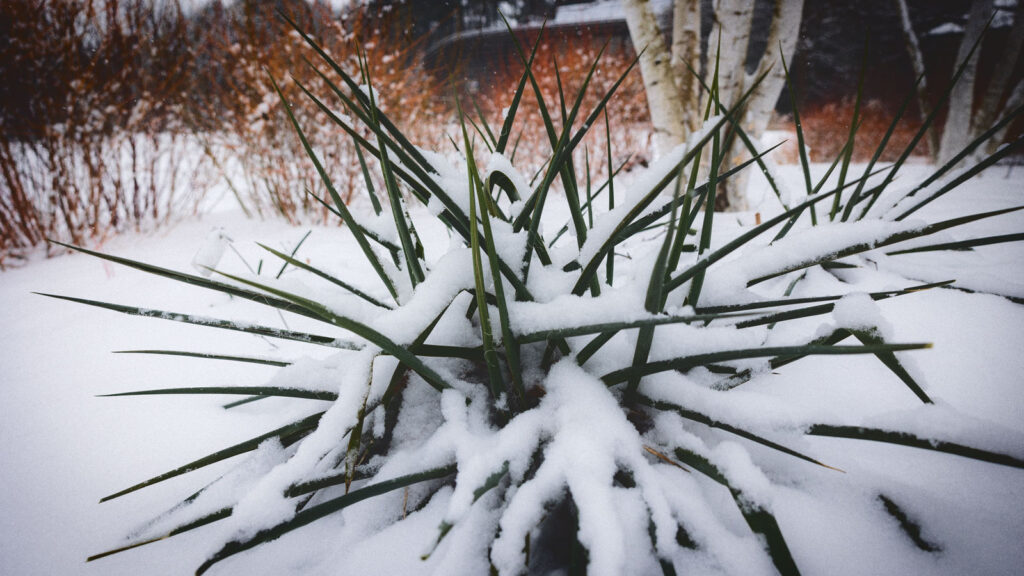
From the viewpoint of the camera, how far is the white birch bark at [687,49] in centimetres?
225

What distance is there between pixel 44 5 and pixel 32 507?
337cm

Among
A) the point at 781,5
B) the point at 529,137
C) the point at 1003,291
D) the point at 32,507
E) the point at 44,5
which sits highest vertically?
the point at 44,5

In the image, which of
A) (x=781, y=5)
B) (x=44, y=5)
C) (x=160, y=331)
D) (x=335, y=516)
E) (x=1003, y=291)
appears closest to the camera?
(x=335, y=516)

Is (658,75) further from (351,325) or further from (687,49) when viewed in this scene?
(351,325)

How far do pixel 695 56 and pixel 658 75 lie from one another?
0.38 meters

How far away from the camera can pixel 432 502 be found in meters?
0.53

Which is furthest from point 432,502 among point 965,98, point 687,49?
point 965,98

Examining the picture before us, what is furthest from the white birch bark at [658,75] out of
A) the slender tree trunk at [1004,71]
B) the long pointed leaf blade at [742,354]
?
the slender tree trunk at [1004,71]

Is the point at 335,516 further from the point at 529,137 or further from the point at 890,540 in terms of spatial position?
the point at 529,137

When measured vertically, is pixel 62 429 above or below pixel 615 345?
below

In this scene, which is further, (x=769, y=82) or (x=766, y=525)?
(x=769, y=82)

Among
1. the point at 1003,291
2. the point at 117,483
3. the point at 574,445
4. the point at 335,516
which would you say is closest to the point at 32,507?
the point at 117,483

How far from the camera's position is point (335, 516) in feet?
1.79

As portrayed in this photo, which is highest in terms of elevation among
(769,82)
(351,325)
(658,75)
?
(658,75)
